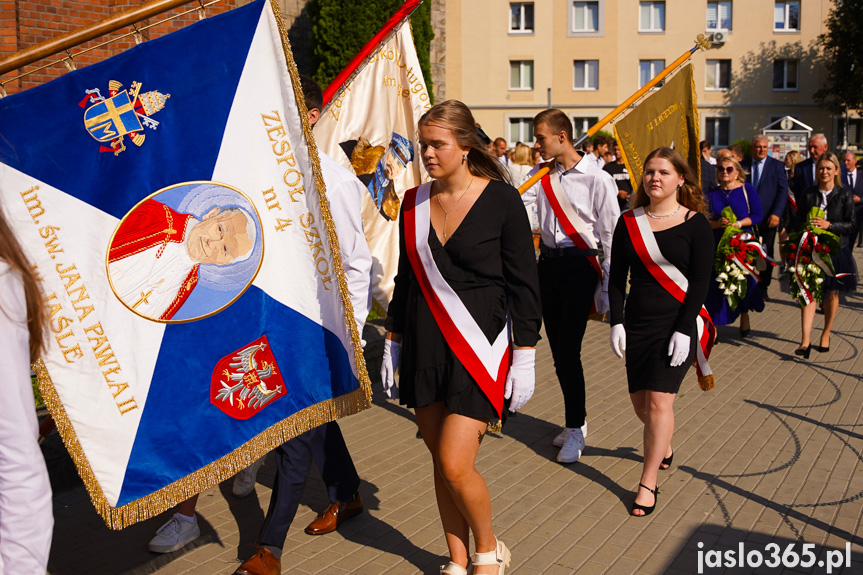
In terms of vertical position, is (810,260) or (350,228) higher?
(350,228)

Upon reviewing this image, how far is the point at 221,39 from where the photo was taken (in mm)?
3299

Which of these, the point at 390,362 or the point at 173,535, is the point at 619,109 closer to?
the point at 390,362

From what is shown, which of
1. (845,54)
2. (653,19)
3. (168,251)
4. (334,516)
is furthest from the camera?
(653,19)

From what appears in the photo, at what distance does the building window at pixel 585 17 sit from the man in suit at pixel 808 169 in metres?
39.2

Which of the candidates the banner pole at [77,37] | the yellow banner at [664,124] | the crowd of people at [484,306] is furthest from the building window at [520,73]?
the banner pole at [77,37]

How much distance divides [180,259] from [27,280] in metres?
1.24

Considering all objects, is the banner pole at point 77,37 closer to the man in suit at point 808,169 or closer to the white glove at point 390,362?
the white glove at point 390,362

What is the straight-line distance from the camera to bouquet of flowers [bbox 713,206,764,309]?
8.69 m

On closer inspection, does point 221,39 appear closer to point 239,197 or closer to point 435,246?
point 239,197

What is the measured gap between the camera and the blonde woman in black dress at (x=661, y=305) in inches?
185

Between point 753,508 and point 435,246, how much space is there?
2493 mm

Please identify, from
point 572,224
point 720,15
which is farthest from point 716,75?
point 572,224

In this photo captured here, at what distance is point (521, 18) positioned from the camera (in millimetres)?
48375

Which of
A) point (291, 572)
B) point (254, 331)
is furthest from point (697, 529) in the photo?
point (254, 331)
